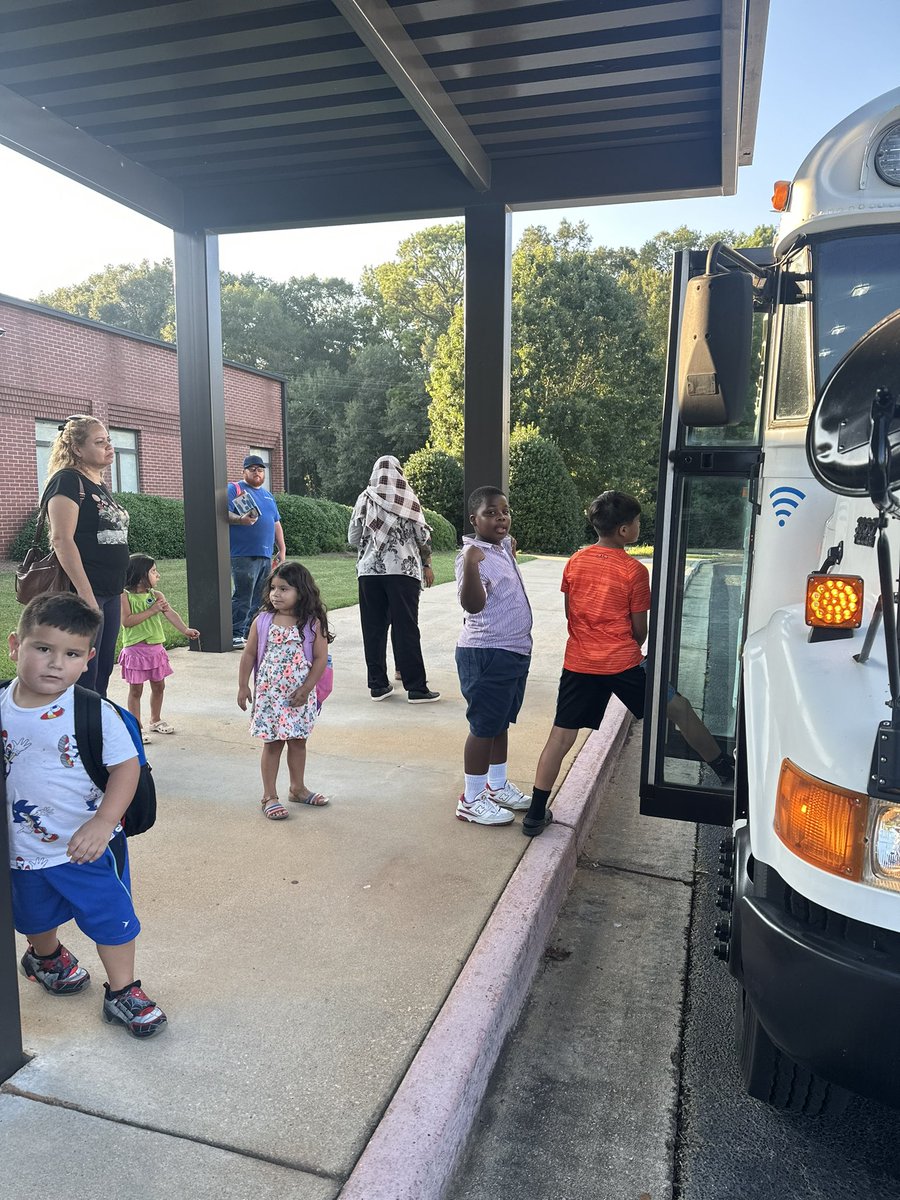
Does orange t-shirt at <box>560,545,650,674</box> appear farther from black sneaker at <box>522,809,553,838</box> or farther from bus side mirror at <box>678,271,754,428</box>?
bus side mirror at <box>678,271,754,428</box>

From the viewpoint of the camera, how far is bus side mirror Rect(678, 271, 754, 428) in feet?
9.38

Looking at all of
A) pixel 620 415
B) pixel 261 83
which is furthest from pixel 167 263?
pixel 261 83

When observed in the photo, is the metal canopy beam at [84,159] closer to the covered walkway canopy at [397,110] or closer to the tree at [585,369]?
the covered walkway canopy at [397,110]

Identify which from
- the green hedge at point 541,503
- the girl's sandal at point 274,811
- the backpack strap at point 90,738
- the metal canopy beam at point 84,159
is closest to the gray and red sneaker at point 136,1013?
the backpack strap at point 90,738

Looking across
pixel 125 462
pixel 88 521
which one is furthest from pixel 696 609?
pixel 125 462

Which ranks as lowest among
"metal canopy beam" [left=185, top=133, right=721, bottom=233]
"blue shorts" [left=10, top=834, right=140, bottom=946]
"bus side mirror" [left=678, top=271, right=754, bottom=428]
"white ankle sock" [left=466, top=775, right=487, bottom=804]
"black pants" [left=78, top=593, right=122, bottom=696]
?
"white ankle sock" [left=466, top=775, right=487, bottom=804]

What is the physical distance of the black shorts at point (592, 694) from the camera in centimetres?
396

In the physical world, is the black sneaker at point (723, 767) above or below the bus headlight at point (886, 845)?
below

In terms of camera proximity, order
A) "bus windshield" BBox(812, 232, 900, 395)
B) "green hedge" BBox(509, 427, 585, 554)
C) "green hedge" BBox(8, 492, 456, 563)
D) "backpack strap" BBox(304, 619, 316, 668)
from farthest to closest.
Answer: "green hedge" BBox(509, 427, 585, 554), "green hedge" BBox(8, 492, 456, 563), "backpack strap" BBox(304, 619, 316, 668), "bus windshield" BBox(812, 232, 900, 395)

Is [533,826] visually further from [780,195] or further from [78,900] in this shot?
[780,195]

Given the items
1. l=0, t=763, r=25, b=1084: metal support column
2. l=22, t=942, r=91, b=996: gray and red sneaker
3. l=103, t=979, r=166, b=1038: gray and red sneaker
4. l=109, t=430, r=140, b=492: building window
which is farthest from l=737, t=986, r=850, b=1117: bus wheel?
l=109, t=430, r=140, b=492: building window

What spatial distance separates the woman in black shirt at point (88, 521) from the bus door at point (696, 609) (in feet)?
8.43

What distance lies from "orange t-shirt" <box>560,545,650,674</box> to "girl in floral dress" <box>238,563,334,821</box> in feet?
3.87

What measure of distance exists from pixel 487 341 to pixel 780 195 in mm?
3028
